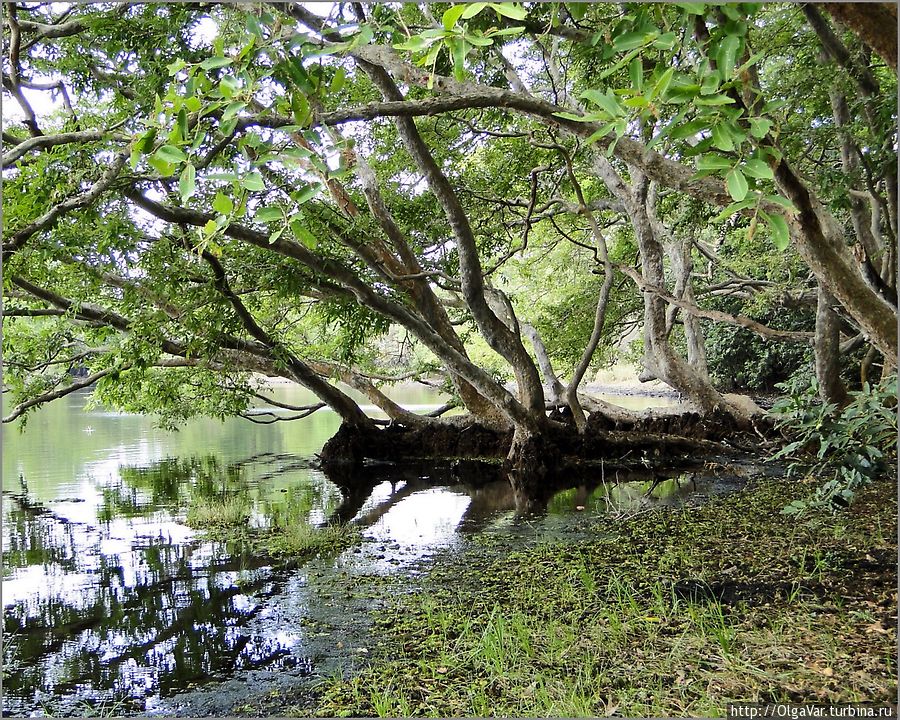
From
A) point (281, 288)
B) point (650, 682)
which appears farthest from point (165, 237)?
point (650, 682)

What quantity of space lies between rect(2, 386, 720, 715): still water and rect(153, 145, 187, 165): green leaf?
2107mm

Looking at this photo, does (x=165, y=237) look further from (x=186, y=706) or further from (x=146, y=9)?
(x=186, y=706)

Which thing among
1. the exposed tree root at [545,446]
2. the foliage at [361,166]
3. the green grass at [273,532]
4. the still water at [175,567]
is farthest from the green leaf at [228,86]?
the exposed tree root at [545,446]

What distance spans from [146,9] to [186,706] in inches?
165

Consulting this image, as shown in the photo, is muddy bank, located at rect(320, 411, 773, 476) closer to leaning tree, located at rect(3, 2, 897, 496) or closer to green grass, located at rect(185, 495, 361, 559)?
leaning tree, located at rect(3, 2, 897, 496)

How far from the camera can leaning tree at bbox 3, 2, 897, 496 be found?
2.03 metres

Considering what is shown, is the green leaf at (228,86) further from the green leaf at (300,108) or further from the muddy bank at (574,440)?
the muddy bank at (574,440)

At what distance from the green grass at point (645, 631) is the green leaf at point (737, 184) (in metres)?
1.74

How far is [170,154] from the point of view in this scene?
187cm

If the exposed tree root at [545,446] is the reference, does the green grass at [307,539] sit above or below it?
below

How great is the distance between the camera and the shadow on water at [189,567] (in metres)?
3.11

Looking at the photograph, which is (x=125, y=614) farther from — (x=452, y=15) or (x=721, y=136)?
(x=721, y=136)

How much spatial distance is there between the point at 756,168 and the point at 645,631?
2.16m

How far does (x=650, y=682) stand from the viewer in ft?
8.68
